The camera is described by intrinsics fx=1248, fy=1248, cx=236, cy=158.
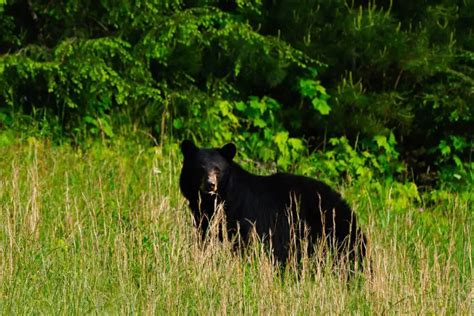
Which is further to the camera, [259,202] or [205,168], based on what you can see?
[259,202]

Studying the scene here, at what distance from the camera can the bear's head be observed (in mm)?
8344

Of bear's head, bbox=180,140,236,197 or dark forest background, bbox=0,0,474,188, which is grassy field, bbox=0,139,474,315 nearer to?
bear's head, bbox=180,140,236,197

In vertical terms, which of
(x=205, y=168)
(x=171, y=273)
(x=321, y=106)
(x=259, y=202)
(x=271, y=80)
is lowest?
(x=171, y=273)

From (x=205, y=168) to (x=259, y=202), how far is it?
0.45 m

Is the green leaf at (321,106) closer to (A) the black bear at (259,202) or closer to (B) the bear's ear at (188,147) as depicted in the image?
(A) the black bear at (259,202)

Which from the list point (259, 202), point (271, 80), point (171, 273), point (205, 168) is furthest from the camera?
point (271, 80)

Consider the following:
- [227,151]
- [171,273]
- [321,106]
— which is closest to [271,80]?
[321,106]

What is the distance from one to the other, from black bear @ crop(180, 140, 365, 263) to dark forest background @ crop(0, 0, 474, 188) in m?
2.87

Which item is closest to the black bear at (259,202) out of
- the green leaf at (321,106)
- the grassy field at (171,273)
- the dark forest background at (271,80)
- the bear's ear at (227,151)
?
the bear's ear at (227,151)

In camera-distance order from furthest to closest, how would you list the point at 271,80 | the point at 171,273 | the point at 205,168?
the point at 271,80 → the point at 205,168 → the point at 171,273

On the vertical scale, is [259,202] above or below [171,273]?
above

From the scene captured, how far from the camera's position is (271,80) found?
40.4ft

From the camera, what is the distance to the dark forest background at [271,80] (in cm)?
1155

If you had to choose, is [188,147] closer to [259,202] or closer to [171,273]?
[259,202]
